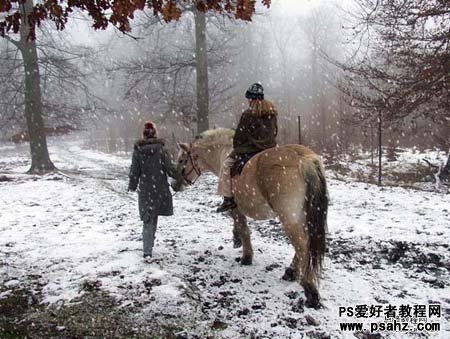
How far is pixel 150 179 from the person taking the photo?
5.38 m

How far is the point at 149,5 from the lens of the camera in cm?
352

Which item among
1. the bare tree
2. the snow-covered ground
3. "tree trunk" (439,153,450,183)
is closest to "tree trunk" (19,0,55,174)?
the snow-covered ground

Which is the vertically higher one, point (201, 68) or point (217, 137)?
point (201, 68)

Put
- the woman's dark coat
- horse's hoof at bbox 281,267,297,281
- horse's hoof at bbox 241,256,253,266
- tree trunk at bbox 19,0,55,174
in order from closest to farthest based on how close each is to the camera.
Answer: horse's hoof at bbox 281,267,297,281
horse's hoof at bbox 241,256,253,266
the woman's dark coat
tree trunk at bbox 19,0,55,174

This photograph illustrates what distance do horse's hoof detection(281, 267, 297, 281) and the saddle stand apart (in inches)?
55.5

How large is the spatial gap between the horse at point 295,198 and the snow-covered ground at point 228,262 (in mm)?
457

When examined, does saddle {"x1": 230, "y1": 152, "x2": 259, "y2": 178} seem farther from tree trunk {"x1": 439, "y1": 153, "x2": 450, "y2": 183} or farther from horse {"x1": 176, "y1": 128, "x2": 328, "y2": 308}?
tree trunk {"x1": 439, "y1": 153, "x2": 450, "y2": 183}

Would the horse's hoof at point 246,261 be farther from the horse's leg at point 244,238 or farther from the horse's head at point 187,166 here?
the horse's head at point 187,166

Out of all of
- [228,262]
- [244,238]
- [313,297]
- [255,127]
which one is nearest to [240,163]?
[255,127]

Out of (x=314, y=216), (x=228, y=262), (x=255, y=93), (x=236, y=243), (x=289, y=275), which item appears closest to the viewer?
(x=314, y=216)

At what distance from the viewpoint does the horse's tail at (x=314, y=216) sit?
13.2 feet

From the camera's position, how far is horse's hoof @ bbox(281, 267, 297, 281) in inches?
184

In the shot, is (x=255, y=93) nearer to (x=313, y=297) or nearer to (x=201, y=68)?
(x=313, y=297)

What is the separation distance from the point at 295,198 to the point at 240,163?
102 centimetres
